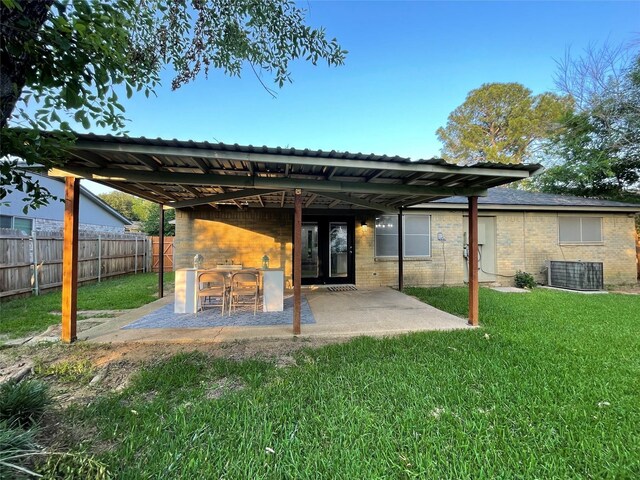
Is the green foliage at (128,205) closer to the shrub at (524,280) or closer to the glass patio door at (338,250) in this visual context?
the glass patio door at (338,250)

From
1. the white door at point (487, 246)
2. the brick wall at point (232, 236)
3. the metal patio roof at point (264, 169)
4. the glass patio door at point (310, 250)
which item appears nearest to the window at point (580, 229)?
the white door at point (487, 246)

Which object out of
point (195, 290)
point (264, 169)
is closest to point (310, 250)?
point (195, 290)

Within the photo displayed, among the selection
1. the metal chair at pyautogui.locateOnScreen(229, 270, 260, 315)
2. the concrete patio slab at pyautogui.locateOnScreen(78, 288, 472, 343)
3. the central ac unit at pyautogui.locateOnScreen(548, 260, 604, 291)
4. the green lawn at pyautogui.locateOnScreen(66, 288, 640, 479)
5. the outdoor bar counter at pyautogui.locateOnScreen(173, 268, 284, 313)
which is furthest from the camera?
the central ac unit at pyautogui.locateOnScreen(548, 260, 604, 291)

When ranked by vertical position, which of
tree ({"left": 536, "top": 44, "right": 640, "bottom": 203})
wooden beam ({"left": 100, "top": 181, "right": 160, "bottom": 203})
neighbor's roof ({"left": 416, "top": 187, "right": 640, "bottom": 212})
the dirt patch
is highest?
tree ({"left": 536, "top": 44, "right": 640, "bottom": 203})

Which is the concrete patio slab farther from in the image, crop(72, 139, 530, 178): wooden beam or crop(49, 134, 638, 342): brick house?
crop(72, 139, 530, 178): wooden beam

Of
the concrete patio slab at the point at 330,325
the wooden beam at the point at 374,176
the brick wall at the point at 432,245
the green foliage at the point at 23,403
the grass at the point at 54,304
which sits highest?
the wooden beam at the point at 374,176

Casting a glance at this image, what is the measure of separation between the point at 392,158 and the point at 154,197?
18.7ft

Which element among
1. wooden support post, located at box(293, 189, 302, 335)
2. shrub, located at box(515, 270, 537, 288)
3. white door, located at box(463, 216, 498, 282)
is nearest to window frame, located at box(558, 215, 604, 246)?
shrub, located at box(515, 270, 537, 288)

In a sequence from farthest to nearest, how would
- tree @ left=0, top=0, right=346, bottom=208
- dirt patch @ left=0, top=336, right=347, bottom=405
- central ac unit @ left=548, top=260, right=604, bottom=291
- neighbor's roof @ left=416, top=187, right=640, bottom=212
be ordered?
neighbor's roof @ left=416, top=187, right=640, bottom=212 → central ac unit @ left=548, top=260, right=604, bottom=291 → dirt patch @ left=0, top=336, right=347, bottom=405 → tree @ left=0, top=0, right=346, bottom=208

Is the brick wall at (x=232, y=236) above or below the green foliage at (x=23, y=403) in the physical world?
above

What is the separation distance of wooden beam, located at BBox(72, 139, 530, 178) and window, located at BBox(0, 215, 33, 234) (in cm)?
1191

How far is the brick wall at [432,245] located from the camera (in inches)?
359

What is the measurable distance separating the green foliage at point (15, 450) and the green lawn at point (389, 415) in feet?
1.31

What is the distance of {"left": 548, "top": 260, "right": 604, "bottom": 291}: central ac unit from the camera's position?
8.93 m
